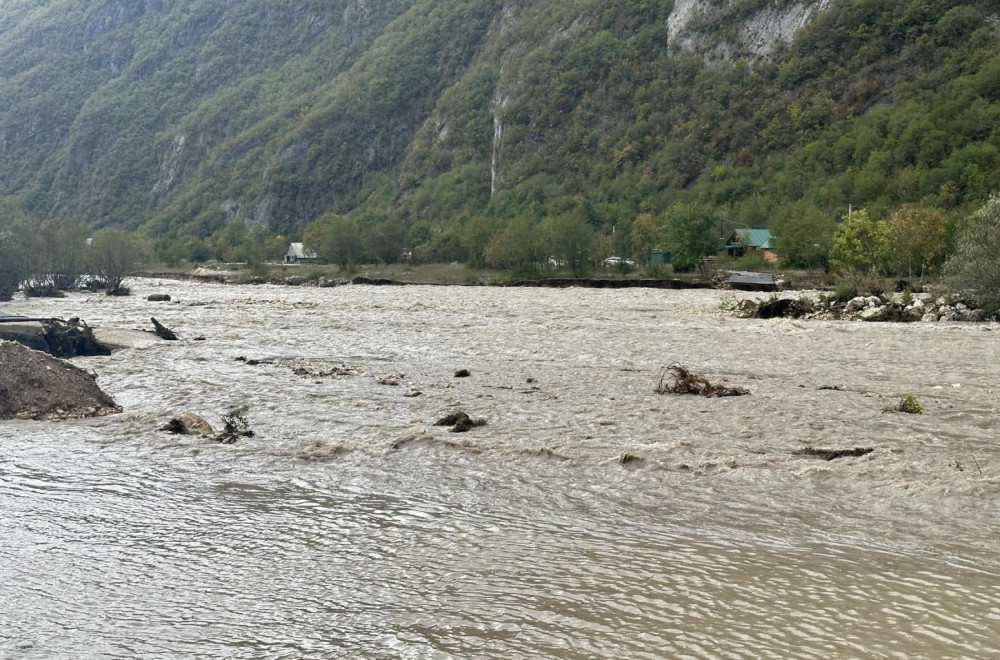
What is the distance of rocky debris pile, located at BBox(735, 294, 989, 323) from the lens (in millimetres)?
36031

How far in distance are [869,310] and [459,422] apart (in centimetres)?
2891

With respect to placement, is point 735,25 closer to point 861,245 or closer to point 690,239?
point 690,239

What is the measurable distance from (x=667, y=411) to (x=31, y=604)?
35.0ft

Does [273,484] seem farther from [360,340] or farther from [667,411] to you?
[360,340]

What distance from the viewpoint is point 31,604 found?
7340mm

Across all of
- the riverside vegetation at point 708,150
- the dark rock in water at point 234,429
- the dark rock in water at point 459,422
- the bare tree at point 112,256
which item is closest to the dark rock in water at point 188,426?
the dark rock in water at point 234,429

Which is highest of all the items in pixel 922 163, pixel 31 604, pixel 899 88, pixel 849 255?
pixel 899 88

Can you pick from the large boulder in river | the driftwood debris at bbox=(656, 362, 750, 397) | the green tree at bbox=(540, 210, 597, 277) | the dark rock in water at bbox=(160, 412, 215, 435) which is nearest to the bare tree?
the green tree at bbox=(540, 210, 597, 277)

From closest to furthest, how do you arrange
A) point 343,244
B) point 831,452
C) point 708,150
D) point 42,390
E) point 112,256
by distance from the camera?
1. point 831,452
2. point 42,390
3. point 112,256
4. point 343,244
5. point 708,150

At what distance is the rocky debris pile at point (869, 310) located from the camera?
3603cm

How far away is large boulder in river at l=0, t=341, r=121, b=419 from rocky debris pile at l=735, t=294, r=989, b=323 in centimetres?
3086

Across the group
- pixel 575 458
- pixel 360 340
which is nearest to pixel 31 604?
pixel 575 458

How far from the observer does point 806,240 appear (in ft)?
280

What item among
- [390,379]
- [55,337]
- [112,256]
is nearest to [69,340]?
[55,337]
